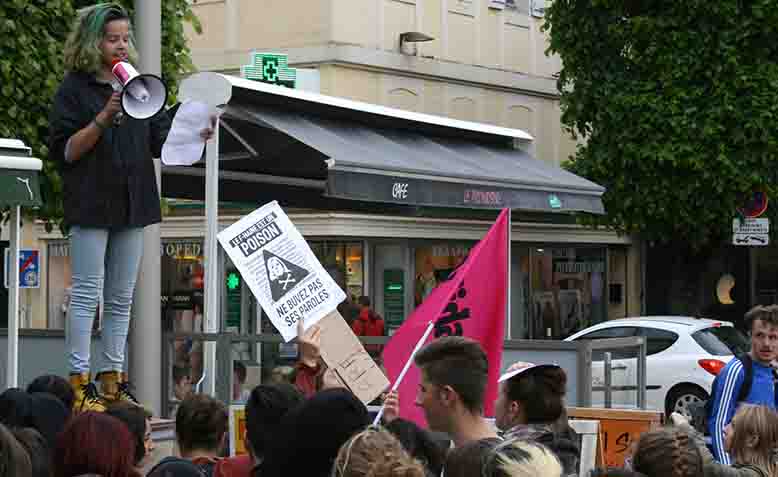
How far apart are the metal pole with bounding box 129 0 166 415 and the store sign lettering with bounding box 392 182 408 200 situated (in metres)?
2.09

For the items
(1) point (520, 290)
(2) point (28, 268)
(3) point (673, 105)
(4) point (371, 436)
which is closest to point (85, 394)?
(4) point (371, 436)

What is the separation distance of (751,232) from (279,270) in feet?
64.9

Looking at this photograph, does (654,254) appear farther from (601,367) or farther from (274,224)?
(274,224)

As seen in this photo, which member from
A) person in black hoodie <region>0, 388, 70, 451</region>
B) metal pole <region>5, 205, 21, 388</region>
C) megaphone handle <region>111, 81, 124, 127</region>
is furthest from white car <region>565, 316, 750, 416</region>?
person in black hoodie <region>0, 388, 70, 451</region>

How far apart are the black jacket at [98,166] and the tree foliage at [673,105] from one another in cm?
1989

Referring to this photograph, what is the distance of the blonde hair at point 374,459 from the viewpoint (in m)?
3.69

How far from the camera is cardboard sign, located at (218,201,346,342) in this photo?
7336mm

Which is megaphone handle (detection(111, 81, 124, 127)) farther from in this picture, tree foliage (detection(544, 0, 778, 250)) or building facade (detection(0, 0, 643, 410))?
tree foliage (detection(544, 0, 778, 250))

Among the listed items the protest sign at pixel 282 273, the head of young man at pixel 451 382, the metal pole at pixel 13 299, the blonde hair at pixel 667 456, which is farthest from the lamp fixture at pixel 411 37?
the blonde hair at pixel 667 456

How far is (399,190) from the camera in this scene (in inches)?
432

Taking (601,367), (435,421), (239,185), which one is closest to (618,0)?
(239,185)

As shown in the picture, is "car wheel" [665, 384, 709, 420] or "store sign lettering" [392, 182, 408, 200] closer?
"store sign lettering" [392, 182, 408, 200]

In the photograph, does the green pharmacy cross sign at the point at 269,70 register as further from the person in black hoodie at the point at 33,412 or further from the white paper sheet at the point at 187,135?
the person in black hoodie at the point at 33,412

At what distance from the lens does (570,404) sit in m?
8.81
